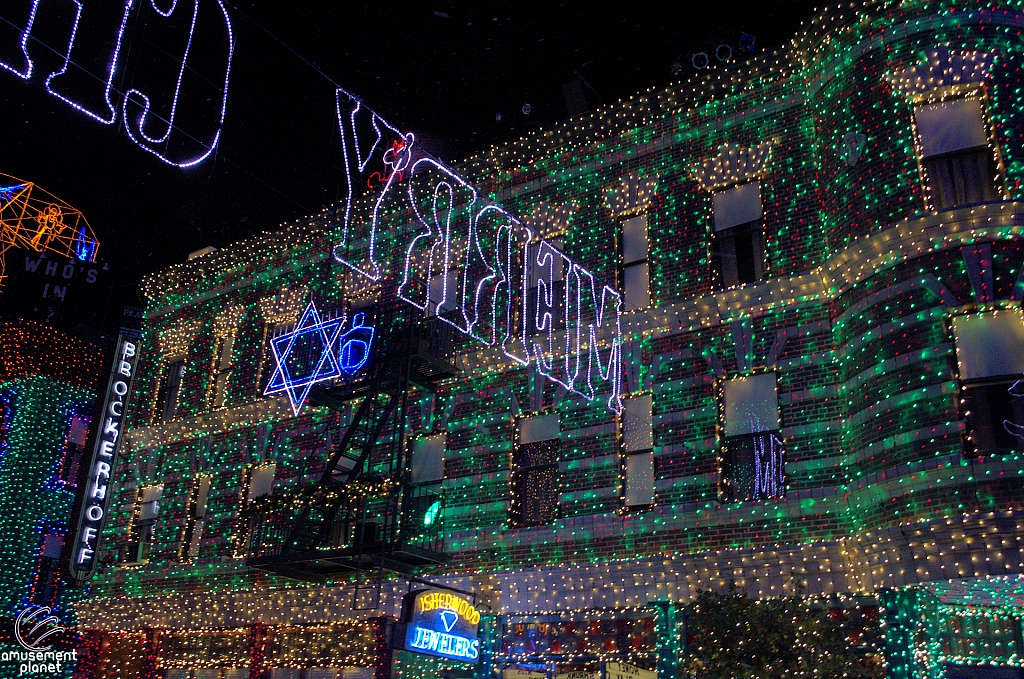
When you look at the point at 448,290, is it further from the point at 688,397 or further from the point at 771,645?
the point at 771,645

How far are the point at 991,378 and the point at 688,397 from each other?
4.65 metres

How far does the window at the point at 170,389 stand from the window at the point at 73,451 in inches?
167

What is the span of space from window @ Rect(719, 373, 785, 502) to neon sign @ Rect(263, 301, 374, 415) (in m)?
7.05

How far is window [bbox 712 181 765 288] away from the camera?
15.4 meters

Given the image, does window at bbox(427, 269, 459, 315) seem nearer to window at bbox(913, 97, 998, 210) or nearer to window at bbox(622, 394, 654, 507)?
window at bbox(622, 394, 654, 507)

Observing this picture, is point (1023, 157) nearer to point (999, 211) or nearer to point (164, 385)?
point (999, 211)

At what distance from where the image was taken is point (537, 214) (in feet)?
59.6

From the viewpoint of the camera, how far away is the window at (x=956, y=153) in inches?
513

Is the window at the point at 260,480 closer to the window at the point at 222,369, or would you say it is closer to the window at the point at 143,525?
the window at the point at 222,369

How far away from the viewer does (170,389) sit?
23.8m

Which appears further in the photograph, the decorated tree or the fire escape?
the fire escape

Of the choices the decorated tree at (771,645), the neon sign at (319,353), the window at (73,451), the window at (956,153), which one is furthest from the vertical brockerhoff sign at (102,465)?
the window at (956,153)

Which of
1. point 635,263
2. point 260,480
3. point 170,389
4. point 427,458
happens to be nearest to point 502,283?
point 635,263

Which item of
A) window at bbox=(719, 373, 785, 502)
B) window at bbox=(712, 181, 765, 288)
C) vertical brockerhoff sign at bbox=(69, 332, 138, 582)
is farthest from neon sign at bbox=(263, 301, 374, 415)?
window at bbox=(719, 373, 785, 502)
